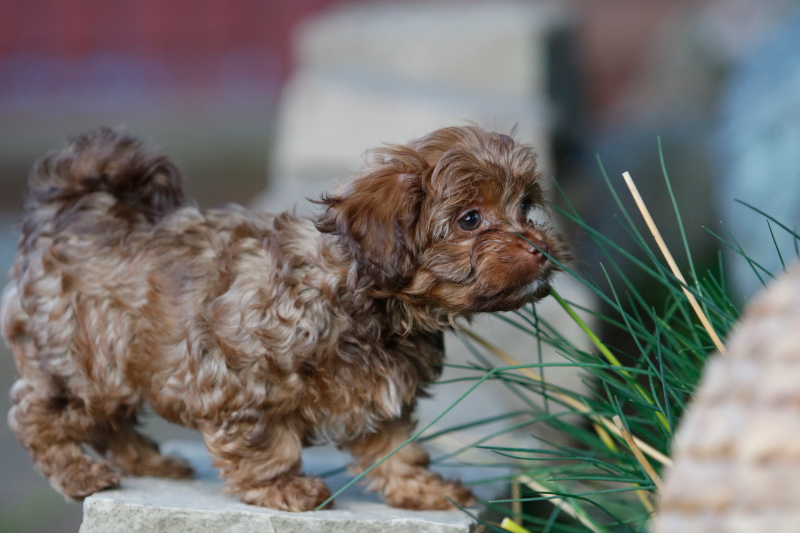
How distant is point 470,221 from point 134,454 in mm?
1467

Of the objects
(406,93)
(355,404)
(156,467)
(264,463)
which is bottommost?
(156,467)

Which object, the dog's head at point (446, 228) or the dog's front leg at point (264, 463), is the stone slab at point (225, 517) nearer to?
the dog's front leg at point (264, 463)

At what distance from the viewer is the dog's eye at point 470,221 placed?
2.22 metres

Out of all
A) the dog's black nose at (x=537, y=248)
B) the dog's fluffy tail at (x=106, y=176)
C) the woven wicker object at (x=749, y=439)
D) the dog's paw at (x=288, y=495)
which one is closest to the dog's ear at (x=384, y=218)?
the dog's black nose at (x=537, y=248)

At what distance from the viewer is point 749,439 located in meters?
1.21

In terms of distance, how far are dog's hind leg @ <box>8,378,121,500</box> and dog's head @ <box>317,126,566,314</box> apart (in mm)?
1067

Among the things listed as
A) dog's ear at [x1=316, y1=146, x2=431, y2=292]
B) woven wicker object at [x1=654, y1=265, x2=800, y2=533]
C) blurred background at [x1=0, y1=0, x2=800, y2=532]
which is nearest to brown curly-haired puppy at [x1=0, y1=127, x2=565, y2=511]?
dog's ear at [x1=316, y1=146, x2=431, y2=292]

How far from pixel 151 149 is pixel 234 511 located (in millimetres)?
1234

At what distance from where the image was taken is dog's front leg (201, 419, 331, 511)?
2416mm

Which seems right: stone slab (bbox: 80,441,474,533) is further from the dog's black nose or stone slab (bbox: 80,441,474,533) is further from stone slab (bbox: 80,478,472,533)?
the dog's black nose

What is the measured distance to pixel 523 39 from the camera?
653 centimetres

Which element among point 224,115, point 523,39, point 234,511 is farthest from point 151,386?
point 224,115

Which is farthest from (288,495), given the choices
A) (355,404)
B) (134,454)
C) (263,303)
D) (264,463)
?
(134,454)

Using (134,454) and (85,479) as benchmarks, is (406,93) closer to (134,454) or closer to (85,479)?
(134,454)
